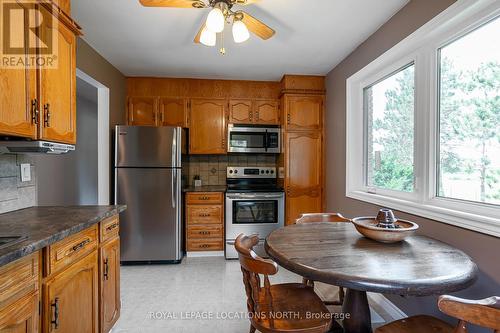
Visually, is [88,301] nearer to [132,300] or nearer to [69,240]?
[69,240]

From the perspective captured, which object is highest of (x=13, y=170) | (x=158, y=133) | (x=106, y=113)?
(x=106, y=113)

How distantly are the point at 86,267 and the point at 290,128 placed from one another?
269 cm

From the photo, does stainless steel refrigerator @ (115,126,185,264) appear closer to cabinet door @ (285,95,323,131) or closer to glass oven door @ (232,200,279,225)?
glass oven door @ (232,200,279,225)

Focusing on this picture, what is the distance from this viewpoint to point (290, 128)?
343 cm

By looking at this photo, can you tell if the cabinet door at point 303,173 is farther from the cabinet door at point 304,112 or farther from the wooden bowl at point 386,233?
the wooden bowl at point 386,233

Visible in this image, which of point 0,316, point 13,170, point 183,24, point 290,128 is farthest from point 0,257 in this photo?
point 290,128

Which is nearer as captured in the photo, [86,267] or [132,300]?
[86,267]

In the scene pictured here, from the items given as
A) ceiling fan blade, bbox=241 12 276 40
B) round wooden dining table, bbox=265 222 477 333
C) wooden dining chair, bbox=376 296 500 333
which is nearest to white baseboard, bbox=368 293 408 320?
round wooden dining table, bbox=265 222 477 333

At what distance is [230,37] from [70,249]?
2.12 metres

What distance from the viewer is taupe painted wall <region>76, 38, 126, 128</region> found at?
246cm

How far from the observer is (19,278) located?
3.21 ft

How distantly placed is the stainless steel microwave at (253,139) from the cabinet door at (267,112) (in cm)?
15

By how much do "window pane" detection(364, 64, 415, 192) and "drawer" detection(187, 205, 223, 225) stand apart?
1.85m

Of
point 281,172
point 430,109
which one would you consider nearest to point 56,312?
point 430,109
